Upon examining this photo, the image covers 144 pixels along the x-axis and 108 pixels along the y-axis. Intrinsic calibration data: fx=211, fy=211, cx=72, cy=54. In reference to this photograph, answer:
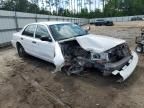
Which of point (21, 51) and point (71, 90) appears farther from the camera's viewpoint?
point (21, 51)

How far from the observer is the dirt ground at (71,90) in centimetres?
474

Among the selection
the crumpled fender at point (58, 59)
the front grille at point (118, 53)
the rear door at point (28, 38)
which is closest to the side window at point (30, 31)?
the rear door at point (28, 38)

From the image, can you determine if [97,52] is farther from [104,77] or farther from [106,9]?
[106,9]

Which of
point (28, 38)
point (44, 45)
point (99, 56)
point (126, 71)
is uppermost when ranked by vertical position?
point (28, 38)

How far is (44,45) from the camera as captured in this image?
720 centimetres

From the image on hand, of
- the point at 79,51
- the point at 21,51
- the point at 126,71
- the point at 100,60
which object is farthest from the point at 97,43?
the point at 21,51

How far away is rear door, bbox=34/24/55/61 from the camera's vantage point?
22.7 feet

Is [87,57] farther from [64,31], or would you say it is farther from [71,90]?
[64,31]

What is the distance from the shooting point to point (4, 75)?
7.06 m

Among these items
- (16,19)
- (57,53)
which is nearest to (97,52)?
(57,53)

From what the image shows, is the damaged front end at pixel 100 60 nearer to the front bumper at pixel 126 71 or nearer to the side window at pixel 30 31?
the front bumper at pixel 126 71

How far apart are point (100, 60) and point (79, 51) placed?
0.97 m

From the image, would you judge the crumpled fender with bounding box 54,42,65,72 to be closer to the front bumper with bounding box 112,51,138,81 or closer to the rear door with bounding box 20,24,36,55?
the front bumper with bounding box 112,51,138,81

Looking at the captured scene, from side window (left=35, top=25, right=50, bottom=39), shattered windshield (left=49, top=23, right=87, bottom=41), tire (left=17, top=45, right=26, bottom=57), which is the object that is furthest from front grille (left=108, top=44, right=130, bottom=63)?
tire (left=17, top=45, right=26, bottom=57)
